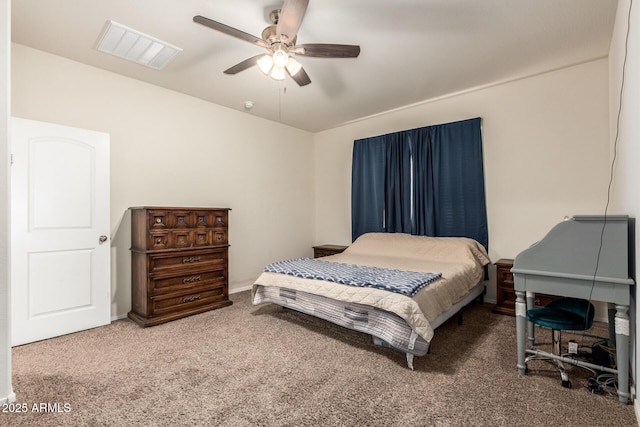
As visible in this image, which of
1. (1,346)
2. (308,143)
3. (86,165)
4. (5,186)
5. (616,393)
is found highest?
(308,143)

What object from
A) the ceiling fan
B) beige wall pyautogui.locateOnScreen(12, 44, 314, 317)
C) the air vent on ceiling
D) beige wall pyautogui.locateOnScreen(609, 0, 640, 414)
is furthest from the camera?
beige wall pyautogui.locateOnScreen(12, 44, 314, 317)

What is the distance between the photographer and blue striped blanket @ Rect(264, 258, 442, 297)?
7.73ft

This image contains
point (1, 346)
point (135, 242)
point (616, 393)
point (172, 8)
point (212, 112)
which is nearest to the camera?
point (1, 346)

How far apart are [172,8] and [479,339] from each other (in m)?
3.69

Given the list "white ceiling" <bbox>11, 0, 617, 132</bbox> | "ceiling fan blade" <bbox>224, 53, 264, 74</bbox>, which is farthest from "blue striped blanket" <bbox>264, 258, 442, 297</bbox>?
"white ceiling" <bbox>11, 0, 617, 132</bbox>

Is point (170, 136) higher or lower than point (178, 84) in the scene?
lower

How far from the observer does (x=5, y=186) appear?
1.69 metres

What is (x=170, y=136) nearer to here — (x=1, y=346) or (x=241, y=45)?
(x=241, y=45)

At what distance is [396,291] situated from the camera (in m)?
2.28

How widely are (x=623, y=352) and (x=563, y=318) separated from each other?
12.0 inches

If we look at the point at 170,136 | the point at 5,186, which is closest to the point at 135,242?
the point at 170,136

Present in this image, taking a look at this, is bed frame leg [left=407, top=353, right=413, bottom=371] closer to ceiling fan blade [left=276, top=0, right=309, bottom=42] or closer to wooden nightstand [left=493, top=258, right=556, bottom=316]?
wooden nightstand [left=493, top=258, right=556, bottom=316]

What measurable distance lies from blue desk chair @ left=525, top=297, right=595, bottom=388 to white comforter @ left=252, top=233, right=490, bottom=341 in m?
0.66

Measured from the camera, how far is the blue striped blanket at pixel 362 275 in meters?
2.36
